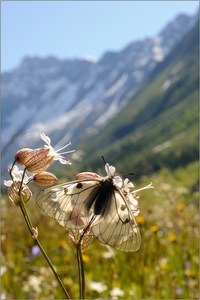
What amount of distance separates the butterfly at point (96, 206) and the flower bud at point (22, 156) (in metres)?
0.15

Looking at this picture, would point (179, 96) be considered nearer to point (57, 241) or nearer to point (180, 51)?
point (180, 51)

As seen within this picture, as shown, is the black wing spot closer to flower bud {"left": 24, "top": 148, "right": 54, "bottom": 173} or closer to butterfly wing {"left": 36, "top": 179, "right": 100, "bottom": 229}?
butterfly wing {"left": 36, "top": 179, "right": 100, "bottom": 229}

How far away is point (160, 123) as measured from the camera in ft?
495

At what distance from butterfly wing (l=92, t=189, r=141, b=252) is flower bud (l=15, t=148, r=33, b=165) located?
33 centimetres

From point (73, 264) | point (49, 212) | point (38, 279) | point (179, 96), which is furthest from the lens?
point (179, 96)

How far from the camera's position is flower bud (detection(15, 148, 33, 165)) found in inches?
64.6

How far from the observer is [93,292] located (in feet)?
12.4

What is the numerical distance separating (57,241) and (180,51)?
201 meters

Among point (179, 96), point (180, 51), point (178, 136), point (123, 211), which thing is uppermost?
point (180, 51)

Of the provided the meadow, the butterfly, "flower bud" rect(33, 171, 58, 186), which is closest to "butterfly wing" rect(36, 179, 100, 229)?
the butterfly

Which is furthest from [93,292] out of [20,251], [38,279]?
[20,251]

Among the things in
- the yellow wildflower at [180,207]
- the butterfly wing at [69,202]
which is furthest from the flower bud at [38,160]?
the yellow wildflower at [180,207]

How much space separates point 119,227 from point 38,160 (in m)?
0.38

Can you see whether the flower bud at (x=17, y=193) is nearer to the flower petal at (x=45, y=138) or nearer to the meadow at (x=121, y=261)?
the flower petal at (x=45, y=138)
